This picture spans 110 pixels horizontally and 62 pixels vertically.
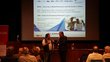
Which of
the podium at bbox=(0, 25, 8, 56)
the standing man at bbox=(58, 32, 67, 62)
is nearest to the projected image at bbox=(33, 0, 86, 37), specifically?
the standing man at bbox=(58, 32, 67, 62)

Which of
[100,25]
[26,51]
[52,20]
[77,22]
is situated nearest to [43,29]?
[52,20]

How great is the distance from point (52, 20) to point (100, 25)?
2.12m

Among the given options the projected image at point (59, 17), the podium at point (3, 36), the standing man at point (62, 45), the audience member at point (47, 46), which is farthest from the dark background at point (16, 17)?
the podium at point (3, 36)

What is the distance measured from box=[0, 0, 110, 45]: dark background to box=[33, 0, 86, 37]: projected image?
845 millimetres

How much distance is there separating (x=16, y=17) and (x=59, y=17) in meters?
1.88

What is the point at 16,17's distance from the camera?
600 inches

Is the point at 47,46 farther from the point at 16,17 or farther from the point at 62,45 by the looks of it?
the point at 16,17

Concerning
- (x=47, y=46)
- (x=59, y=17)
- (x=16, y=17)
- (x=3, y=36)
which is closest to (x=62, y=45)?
(x=47, y=46)

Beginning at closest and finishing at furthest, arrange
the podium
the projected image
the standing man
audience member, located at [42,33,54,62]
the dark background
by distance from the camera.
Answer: the podium < audience member, located at [42,33,54,62] < the standing man < the projected image < the dark background

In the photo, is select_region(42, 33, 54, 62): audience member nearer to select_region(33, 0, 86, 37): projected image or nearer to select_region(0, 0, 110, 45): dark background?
select_region(33, 0, 86, 37): projected image

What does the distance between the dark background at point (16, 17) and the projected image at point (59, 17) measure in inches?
33.3

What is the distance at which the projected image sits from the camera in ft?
48.8

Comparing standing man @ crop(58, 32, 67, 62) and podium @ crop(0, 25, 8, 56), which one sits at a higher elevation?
podium @ crop(0, 25, 8, 56)

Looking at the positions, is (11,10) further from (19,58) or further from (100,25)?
(19,58)
